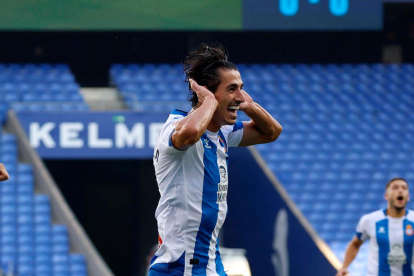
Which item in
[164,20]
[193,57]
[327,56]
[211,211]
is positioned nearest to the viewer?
[211,211]

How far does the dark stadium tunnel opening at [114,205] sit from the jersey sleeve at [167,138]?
1198cm

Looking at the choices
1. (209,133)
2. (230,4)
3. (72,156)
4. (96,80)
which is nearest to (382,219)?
(209,133)

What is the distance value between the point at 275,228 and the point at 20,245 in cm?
393

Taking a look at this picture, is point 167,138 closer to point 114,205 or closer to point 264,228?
point 264,228

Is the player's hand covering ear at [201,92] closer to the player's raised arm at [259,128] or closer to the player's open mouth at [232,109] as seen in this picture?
the player's open mouth at [232,109]

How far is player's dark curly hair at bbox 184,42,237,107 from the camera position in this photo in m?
3.11

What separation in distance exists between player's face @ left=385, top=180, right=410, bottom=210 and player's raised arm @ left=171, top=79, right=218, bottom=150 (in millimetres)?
3620

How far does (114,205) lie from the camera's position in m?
15.7

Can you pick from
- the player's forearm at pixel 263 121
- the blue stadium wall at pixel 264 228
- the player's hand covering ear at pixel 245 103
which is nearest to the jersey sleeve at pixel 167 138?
the player's hand covering ear at pixel 245 103

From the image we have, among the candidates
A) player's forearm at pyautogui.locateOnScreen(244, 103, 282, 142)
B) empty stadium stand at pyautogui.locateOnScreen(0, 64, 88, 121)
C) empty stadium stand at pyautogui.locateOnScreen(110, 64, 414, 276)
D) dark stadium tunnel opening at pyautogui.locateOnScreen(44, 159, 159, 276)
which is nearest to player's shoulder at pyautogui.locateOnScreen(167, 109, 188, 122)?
player's forearm at pyautogui.locateOnScreen(244, 103, 282, 142)

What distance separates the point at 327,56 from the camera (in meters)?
16.4

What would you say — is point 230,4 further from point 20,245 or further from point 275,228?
point 20,245

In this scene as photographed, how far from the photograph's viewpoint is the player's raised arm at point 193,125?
2.79 m

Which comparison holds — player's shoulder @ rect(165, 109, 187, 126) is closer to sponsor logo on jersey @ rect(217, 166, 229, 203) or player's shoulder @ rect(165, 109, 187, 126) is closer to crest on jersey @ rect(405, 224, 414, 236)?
sponsor logo on jersey @ rect(217, 166, 229, 203)
